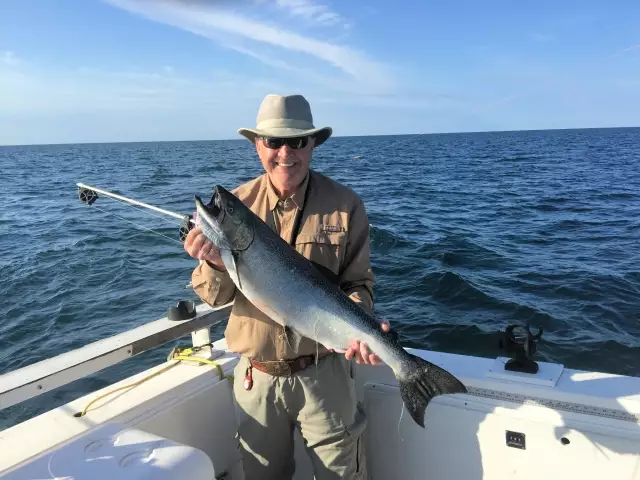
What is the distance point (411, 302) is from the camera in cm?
1043

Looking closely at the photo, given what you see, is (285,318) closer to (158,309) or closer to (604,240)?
(158,309)

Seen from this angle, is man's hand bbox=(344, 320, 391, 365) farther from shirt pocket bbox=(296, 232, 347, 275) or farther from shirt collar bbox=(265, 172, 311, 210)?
shirt collar bbox=(265, 172, 311, 210)

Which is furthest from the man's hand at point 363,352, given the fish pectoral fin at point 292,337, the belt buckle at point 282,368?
the belt buckle at point 282,368

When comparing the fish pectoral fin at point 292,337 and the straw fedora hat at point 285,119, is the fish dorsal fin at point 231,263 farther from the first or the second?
the straw fedora hat at point 285,119

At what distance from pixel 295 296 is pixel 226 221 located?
0.56 meters

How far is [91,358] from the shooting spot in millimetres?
3154

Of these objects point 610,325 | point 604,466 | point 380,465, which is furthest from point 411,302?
point 604,466

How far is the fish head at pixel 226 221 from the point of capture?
2.77m

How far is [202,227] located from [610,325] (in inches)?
335

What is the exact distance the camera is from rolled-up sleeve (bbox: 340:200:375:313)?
3.25 metres

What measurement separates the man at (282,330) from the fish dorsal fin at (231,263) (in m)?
0.18

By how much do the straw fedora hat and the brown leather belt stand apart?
1.34 metres

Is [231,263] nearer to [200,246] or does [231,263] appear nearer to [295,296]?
[200,246]

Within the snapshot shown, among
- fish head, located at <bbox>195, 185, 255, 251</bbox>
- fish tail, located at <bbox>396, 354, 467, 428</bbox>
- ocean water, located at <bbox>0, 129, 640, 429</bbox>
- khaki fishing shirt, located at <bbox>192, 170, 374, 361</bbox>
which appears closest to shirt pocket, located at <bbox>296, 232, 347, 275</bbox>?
khaki fishing shirt, located at <bbox>192, 170, 374, 361</bbox>
